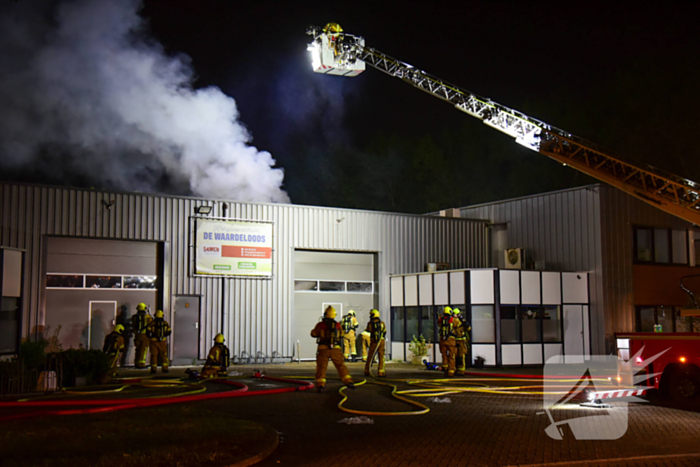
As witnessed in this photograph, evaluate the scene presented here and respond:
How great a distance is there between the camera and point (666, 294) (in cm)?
2742

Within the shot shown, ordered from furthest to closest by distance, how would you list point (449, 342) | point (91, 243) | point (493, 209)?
point (493, 209)
point (91, 243)
point (449, 342)

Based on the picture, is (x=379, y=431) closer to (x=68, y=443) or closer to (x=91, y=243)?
(x=68, y=443)

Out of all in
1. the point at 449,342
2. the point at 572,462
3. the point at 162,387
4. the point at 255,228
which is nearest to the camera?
the point at 572,462

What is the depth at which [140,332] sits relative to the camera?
21.6m

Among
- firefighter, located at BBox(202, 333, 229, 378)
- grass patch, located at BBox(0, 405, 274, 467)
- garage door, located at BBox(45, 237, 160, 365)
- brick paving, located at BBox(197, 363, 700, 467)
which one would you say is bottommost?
brick paving, located at BBox(197, 363, 700, 467)

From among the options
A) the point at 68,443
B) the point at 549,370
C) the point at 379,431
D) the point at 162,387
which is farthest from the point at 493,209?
the point at 68,443

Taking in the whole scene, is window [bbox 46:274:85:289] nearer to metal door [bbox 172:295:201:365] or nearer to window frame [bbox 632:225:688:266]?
metal door [bbox 172:295:201:365]

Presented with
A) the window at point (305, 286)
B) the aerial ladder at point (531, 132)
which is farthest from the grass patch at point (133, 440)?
the window at point (305, 286)

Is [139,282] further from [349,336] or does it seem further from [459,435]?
[459,435]

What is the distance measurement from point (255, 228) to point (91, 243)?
5.55 metres

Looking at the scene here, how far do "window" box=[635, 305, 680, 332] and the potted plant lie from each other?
8031 mm

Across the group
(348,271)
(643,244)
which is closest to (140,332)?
(348,271)

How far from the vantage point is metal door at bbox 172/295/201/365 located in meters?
23.6

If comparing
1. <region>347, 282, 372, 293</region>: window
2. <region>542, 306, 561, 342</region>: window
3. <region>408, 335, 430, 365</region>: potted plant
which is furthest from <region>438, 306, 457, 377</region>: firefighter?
<region>347, 282, 372, 293</region>: window
